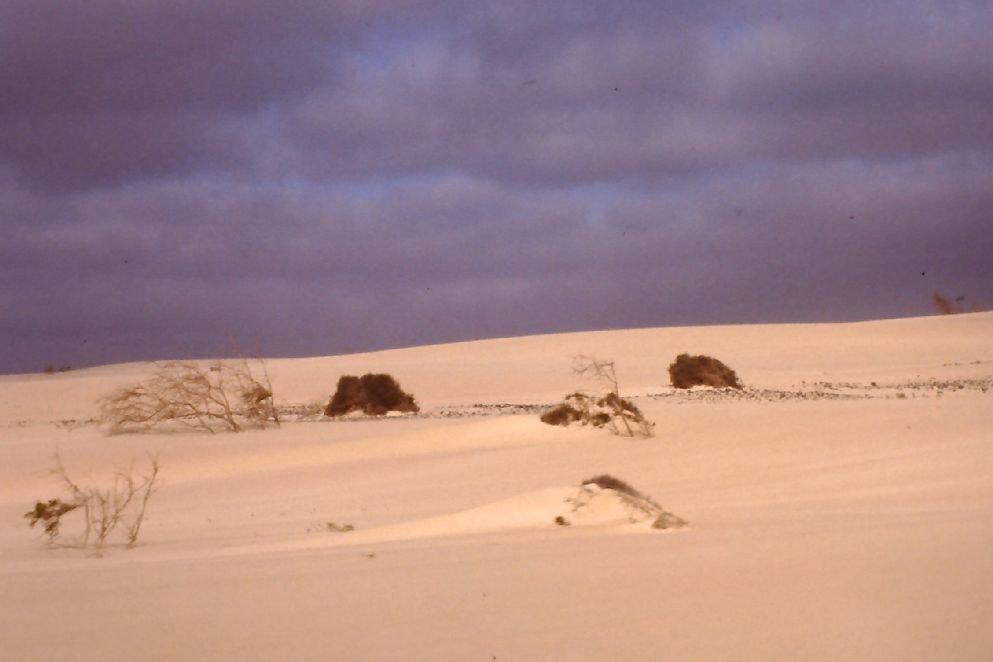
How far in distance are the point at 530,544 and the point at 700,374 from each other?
22.8 meters

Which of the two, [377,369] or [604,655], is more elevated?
[377,369]

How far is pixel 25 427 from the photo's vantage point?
89.2ft

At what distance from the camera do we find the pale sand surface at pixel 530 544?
554 cm

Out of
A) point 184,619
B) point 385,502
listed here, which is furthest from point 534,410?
point 184,619

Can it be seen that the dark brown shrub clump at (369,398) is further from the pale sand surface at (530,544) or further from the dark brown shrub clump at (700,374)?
the dark brown shrub clump at (700,374)

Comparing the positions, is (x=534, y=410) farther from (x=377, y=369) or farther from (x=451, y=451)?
(x=377, y=369)

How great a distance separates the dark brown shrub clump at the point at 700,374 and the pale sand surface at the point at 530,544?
640cm

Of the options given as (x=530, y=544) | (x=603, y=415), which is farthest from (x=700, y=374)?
→ (x=530, y=544)

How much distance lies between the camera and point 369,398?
88.1 ft

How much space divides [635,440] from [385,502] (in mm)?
5197

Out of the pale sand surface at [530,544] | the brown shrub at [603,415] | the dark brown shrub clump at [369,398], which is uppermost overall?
the dark brown shrub clump at [369,398]

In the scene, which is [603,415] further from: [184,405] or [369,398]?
[369,398]

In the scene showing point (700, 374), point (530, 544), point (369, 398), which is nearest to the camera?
point (530, 544)

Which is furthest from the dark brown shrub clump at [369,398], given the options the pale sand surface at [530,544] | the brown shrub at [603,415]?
the brown shrub at [603,415]
